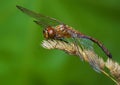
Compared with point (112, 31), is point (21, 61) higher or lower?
lower

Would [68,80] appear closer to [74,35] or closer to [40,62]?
[40,62]

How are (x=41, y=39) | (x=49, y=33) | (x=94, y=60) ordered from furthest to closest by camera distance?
(x=41, y=39) → (x=49, y=33) → (x=94, y=60)

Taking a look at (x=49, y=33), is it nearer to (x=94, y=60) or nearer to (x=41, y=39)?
(x=94, y=60)

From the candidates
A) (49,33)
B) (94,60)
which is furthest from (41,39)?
(94,60)

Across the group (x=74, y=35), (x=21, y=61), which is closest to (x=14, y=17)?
(x=21, y=61)

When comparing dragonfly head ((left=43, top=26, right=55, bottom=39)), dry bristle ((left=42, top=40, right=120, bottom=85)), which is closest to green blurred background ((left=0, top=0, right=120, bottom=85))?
dragonfly head ((left=43, top=26, right=55, bottom=39))

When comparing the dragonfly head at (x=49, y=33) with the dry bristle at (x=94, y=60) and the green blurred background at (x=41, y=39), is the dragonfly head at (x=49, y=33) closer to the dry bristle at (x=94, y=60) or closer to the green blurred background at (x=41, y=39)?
the dry bristle at (x=94, y=60)
